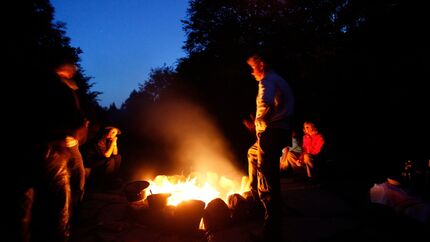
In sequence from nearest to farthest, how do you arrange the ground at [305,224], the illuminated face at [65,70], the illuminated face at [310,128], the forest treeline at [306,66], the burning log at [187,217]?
1. the ground at [305,224]
2. the illuminated face at [65,70]
3. the burning log at [187,217]
4. the illuminated face at [310,128]
5. the forest treeline at [306,66]

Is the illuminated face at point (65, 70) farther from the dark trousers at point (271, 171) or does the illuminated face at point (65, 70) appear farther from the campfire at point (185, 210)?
the dark trousers at point (271, 171)

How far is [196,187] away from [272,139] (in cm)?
249

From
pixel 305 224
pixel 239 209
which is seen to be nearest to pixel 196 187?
pixel 239 209

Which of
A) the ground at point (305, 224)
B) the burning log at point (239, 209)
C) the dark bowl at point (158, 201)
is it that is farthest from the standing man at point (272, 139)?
the dark bowl at point (158, 201)

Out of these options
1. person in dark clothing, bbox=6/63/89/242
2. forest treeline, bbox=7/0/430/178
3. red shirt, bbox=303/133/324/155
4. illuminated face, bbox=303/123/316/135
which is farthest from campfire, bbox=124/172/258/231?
illuminated face, bbox=303/123/316/135

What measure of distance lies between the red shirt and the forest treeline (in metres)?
1.06

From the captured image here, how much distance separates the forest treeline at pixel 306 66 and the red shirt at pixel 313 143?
1060 mm

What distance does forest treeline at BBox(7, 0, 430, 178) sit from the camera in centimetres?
870

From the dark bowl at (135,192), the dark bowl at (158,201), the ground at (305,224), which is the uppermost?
the dark bowl at (135,192)

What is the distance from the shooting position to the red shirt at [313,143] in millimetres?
6477

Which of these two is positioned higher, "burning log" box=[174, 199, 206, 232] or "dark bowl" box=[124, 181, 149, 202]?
"dark bowl" box=[124, 181, 149, 202]

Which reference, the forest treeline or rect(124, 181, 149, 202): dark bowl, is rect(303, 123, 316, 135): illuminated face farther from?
rect(124, 181, 149, 202): dark bowl

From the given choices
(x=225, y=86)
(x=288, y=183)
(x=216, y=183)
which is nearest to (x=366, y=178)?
(x=288, y=183)

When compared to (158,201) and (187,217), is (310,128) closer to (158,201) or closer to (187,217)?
(187,217)
